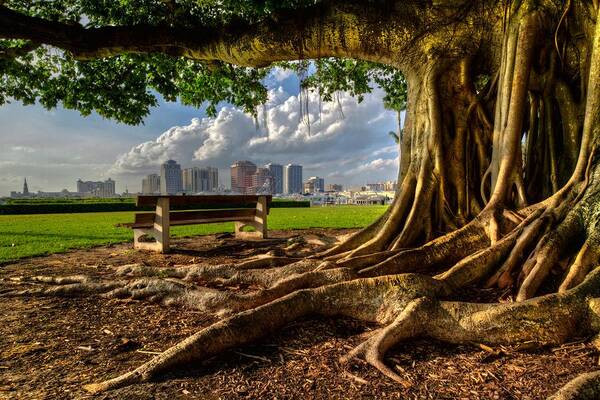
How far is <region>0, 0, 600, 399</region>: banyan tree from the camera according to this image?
272 cm

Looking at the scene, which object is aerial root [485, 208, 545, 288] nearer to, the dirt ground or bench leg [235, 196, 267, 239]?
the dirt ground

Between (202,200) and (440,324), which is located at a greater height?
(202,200)

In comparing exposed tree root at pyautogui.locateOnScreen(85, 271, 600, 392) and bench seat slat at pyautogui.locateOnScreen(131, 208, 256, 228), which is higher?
bench seat slat at pyautogui.locateOnScreen(131, 208, 256, 228)

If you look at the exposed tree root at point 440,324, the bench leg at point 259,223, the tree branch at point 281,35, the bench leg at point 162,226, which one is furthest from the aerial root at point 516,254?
the bench leg at point 259,223

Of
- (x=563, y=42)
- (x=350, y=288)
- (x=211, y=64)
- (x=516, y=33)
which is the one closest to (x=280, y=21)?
(x=211, y=64)

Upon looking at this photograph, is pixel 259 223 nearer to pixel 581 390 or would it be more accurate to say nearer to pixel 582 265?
pixel 582 265

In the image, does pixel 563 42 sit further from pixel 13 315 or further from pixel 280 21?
pixel 13 315

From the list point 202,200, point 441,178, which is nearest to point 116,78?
point 202,200

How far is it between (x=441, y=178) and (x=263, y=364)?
11.4ft

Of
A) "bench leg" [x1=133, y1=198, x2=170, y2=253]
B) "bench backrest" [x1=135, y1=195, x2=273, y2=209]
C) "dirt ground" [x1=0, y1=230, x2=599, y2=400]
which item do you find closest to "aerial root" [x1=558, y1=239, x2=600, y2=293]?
"dirt ground" [x1=0, y1=230, x2=599, y2=400]

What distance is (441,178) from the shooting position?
480 cm

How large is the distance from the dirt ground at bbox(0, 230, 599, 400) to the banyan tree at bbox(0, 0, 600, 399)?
12 cm

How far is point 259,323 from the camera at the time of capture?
2.78 m

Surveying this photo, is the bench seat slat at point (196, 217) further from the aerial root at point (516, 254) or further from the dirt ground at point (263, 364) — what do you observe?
the aerial root at point (516, 254)
